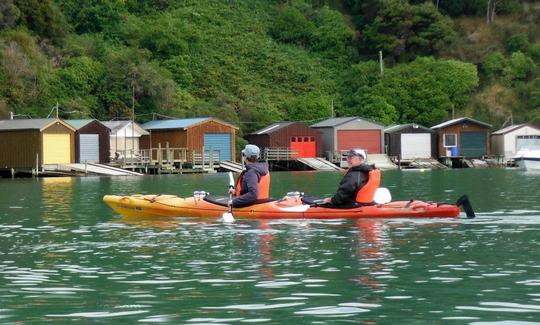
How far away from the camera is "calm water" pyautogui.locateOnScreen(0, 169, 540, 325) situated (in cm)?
1314

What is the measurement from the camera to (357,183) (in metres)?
24.8

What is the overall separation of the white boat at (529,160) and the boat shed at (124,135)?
2524 cm

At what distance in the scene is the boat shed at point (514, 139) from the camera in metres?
83.6

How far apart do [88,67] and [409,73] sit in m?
28.4

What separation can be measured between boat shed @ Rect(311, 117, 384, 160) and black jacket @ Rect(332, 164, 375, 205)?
5541 centimetres

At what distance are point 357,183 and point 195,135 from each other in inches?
1924

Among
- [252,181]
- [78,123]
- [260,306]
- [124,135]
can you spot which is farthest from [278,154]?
[260,306]

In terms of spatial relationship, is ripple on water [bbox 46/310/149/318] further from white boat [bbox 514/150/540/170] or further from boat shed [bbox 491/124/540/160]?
boat shed [bbox 491/124/540/160]

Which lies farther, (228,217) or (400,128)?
(400,128)

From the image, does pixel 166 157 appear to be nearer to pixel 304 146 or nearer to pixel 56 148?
pixel 56 148

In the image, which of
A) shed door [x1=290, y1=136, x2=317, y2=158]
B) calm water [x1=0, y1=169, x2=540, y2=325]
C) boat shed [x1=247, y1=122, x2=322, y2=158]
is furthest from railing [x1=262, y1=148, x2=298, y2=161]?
calm water [x1=0, y1=169, x2=540, y2=325]

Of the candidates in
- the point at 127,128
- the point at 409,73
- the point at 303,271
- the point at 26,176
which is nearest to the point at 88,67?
the point at 127,128

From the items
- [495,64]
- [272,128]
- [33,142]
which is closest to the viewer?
[33,142]

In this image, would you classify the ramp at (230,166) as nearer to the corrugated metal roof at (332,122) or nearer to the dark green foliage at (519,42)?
the corrugated metal roof at (332,122)
